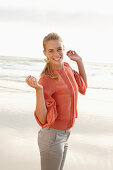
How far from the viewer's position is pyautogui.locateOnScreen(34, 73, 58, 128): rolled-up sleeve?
202 centimetres

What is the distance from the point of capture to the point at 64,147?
2311mm

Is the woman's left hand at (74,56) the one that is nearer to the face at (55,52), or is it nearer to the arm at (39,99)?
the face at (55,52)

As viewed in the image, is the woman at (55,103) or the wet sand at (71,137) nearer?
the woman at (55,103)

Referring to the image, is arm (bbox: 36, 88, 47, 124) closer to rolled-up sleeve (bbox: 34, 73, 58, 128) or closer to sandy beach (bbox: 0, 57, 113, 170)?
rolled-up sleeve (bbox: 34, 73, 58, 128)

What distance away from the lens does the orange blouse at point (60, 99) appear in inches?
80.4

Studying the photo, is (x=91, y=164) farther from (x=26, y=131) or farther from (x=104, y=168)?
(x=26, y=131)

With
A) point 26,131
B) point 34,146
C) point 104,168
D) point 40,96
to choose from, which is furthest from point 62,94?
point 26,131

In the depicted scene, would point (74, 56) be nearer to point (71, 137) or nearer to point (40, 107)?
point (40, 107)

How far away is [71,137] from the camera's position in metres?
4.83

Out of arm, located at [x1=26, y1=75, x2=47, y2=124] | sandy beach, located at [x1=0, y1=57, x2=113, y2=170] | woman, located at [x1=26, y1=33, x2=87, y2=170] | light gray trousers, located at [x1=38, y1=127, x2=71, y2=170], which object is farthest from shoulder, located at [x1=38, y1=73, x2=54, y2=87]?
sandy beach, located at [x1=0, y1=57, x2=113, y2=170]

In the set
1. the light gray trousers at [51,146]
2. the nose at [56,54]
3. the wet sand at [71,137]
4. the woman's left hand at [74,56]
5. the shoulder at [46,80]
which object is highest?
the nose at [56,54]

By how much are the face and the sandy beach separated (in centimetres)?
195

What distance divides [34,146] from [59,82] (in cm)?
244

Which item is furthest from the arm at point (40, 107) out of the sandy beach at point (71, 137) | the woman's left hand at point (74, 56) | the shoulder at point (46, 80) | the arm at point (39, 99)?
the sandy beach at point (71, 137)
